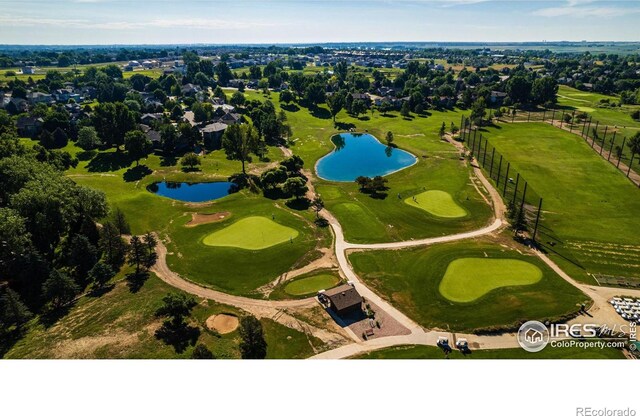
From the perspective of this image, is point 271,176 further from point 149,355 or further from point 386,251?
point 149,355

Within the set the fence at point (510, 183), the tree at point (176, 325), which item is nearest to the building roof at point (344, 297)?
the tree at point (176, 325)

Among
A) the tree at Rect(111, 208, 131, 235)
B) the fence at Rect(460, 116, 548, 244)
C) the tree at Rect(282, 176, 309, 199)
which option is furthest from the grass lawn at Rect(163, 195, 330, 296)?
the fence at Rect(460, 116, 548, 244)

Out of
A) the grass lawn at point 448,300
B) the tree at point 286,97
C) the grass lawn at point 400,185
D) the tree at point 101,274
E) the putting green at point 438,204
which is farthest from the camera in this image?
the tree at point 286,97

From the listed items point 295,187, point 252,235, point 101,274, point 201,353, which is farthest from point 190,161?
point 201,353

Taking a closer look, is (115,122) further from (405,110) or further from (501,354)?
(405,110)

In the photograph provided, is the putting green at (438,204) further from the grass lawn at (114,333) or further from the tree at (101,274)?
the tree at (101,274)

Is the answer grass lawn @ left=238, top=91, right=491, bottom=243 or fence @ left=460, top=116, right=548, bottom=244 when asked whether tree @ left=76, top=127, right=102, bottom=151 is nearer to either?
grass lawn @ left=238, top=91, right=491, bottom=243
